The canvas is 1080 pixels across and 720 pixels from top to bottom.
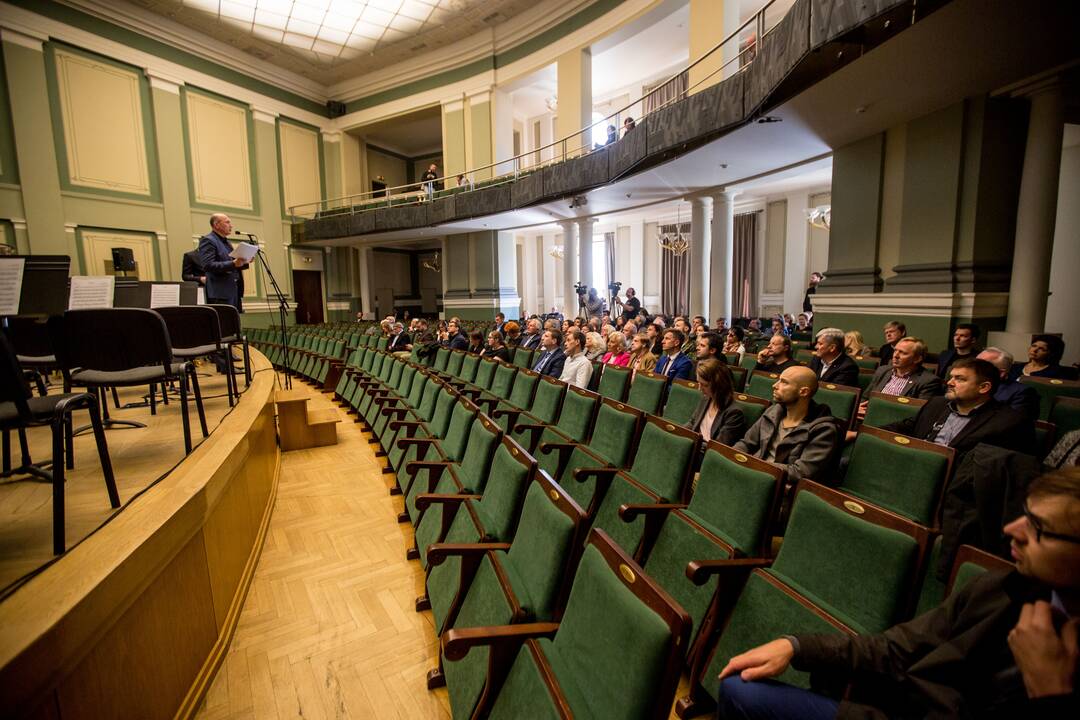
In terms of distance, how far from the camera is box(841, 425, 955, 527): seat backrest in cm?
148

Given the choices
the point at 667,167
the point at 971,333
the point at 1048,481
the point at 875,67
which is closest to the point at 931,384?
the point at 971,333

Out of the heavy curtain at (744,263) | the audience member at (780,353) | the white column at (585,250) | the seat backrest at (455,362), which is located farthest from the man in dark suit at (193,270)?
the heavy curtain at (744,263)

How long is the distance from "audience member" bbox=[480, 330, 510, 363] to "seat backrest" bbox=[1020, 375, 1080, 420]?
355 cm

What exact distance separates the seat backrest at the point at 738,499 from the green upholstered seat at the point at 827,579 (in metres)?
0.09

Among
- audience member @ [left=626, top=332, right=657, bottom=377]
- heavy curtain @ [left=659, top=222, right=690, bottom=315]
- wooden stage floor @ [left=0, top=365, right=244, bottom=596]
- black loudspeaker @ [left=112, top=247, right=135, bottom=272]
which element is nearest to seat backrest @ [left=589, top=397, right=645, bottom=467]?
audience member @ [left=626, top=332, right=657, bottom=377]

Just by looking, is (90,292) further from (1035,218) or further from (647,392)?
(1035,218)

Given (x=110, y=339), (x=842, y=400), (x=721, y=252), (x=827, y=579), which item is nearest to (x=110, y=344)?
(x=110, y=339)

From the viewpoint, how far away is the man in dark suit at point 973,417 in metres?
1.59

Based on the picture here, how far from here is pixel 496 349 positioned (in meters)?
4.78

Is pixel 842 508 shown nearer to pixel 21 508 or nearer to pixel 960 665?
pixel 960 665

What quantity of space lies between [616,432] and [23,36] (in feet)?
36.9

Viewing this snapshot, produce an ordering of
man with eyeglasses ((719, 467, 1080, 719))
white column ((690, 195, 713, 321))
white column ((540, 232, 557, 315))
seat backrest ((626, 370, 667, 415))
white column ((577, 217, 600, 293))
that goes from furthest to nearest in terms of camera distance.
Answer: white column ((540, 232, 557, 315)) < white column ((577, 217, 600, 293)) < white column ((690, 195, 713, 321)) < seat backrest ((626, 370, 667, 415)) < man with eyeglasses ((719, 467, 1080, 719))

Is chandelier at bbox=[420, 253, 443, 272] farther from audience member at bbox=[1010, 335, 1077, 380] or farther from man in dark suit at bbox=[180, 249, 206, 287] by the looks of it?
audience member at bbox=[1010, 335, 1077, 380]

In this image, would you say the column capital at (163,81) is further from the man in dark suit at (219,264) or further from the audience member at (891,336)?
the audience member at (891,336)
